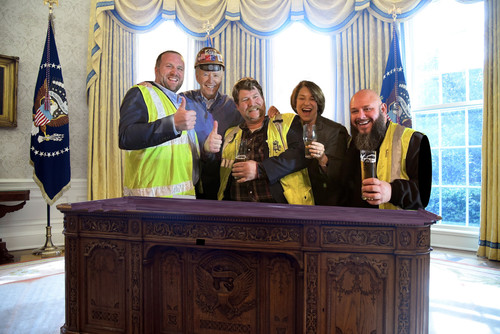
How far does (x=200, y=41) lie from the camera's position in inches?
204

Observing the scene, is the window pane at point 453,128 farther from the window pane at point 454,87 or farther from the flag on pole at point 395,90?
the flag on pole at point 395,90

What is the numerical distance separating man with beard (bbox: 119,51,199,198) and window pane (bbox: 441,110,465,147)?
3830 millimetres

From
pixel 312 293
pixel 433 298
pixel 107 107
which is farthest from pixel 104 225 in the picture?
pixel 107 107

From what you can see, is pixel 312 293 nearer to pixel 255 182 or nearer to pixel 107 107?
pixel 255 182

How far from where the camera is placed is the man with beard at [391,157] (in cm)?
198

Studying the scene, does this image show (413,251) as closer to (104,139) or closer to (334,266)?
(334,266)

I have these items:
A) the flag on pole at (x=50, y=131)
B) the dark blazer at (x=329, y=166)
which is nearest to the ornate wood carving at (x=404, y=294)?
the dark blazer at (x=329, y=166)

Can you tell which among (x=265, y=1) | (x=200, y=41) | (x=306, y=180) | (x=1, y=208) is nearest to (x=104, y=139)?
(x=1, y=208)

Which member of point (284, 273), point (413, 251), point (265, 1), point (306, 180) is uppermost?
point (265, 1)

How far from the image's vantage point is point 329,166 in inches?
85.2

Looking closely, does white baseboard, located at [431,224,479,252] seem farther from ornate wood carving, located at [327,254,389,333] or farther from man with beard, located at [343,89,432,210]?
ornate wood carving, located at [327,254,389,333]

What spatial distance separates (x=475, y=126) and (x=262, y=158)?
3703 mm

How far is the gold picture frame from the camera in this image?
15.5 ft

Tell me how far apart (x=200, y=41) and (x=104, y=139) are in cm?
199
